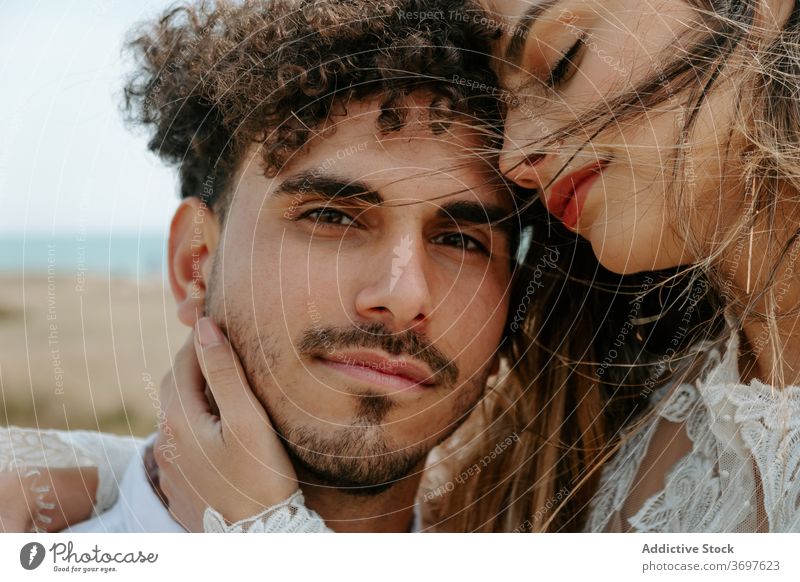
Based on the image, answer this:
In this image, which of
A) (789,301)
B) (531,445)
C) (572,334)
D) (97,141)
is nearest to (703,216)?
(789,301)

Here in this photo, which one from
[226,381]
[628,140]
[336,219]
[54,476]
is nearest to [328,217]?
[336,219]

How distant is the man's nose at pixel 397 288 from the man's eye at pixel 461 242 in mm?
45

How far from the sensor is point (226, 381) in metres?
0.84

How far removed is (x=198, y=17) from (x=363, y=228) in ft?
1.02

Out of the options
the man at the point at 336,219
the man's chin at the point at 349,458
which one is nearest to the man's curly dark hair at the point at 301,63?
the man at the point at 336,219

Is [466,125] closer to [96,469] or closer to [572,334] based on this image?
[572,334]

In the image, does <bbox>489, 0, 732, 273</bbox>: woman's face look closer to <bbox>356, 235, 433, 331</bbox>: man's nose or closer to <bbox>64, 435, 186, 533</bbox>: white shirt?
<bbox>356, 235, 433, 331</bbox>: man's nose

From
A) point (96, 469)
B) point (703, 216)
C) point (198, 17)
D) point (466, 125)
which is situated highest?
point (198, 17)

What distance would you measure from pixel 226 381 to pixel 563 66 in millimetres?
494

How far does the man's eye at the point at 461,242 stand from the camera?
2.79 ft

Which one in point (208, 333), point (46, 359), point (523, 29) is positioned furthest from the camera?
point (46, 359)

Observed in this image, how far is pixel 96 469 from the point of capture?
3.03 ft

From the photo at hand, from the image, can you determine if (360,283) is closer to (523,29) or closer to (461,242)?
(461,242)

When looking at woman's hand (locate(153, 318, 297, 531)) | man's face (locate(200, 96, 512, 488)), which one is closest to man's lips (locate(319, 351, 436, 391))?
man's face (locate(200, 96, 512, 488))
